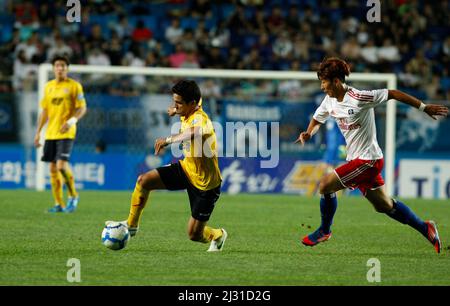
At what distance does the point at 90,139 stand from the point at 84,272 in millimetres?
11692

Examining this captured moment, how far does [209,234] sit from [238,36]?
47.6 feet

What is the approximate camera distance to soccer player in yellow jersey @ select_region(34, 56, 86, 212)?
1371cm

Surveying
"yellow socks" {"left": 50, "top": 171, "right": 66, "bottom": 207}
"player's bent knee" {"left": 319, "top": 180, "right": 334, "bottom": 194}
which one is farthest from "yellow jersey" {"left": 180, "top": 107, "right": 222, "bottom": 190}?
"yellow socks" {"left": 50, "top": 171, "right": 66, "bottom": 207}

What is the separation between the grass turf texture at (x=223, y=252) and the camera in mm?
7630

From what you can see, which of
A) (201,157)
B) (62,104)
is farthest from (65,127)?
(201,157)

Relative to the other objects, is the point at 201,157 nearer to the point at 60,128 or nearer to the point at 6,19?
the point at 60,128

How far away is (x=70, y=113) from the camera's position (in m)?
14.0

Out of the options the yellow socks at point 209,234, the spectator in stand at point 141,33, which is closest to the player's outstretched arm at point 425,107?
the yellow socks at point 209,234

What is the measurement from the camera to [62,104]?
45.6 feet

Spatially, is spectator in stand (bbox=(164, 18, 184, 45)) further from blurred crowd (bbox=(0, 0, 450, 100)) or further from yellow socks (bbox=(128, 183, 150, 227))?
yellow socks (bbox=(128, 183, 150, 227))

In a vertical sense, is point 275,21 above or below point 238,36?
above

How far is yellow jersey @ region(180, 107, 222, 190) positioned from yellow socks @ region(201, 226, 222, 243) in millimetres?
521

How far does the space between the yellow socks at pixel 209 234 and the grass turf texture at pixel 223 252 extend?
0.14m
